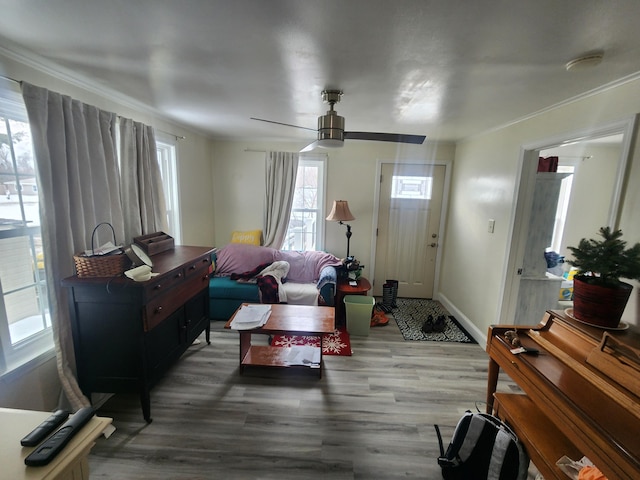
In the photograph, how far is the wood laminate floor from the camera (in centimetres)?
158

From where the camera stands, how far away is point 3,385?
148 centimetres

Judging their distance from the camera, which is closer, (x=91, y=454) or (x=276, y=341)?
(x=91, y=454)

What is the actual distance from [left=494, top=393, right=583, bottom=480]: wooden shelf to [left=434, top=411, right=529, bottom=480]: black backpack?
0.06m

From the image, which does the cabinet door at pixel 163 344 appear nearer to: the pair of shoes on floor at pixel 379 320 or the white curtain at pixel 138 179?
the white curtain at pixel 138 179

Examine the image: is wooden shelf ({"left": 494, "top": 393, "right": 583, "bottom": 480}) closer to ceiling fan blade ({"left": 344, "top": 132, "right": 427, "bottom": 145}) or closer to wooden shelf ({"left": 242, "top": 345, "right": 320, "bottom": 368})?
wooden shelf ({"left": 242, "top": 345, "right": 320, "bottom": 368})

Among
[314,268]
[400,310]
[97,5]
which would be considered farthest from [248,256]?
[97,5]

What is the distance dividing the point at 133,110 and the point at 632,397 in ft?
12.1

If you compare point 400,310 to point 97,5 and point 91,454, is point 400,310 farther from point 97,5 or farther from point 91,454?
point 97,5

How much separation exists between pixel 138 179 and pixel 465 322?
381cm

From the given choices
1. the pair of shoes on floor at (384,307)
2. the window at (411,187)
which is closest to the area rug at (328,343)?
the pair of shoes on floor at (384,307)

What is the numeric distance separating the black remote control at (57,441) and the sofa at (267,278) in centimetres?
217

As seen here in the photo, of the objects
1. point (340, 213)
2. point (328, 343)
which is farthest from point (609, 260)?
point (340, 213)

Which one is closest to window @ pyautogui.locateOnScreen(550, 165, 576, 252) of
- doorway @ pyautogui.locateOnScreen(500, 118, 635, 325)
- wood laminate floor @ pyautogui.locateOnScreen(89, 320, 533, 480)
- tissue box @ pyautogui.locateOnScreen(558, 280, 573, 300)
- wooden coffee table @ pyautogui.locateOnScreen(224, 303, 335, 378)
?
doorway @ pyautogui.locateOnScreen(500, 118, 635, 325)

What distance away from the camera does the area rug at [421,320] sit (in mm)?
3057
